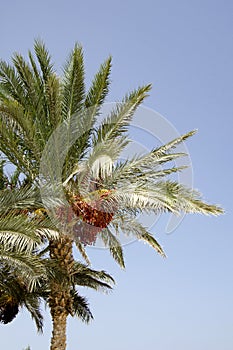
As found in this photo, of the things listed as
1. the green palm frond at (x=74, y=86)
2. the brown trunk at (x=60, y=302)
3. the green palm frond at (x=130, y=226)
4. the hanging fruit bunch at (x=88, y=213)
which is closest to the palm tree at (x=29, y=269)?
the brown trunk at (x=60, y=302)

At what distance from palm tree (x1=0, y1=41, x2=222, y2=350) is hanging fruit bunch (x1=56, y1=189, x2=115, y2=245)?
0.07ft

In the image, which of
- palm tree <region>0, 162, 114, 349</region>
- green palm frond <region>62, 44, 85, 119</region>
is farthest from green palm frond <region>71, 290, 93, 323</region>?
green palm frond <region>62, 44, 85, 119</region>

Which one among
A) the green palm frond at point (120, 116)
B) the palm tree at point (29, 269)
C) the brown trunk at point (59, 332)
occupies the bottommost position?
the brown trunk at point (59, 332)

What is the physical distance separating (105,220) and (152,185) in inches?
56.1

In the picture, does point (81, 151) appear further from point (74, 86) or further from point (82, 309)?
point (82, 309)

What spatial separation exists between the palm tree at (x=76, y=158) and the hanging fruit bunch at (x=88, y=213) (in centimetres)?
2

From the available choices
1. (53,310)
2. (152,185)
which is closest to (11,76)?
(152,185)

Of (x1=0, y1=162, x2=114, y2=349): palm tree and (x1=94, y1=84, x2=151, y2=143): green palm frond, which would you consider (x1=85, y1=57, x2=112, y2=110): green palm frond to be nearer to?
(x1=94, y1=84, x2=151, y2=143): green palm frond

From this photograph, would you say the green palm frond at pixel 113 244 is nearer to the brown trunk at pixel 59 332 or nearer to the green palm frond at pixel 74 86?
the brown trunk at pixel 59 332

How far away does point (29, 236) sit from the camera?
1021cm

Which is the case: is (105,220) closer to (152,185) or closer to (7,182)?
(152,185)

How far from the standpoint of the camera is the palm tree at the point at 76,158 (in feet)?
38.0

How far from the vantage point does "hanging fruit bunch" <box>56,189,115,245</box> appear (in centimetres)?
1180

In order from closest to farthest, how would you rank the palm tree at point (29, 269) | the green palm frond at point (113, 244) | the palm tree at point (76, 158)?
the palm tree at point (29, 269) < the palm tree at point (76, 158) < the green palm frond at point (113, 244)
